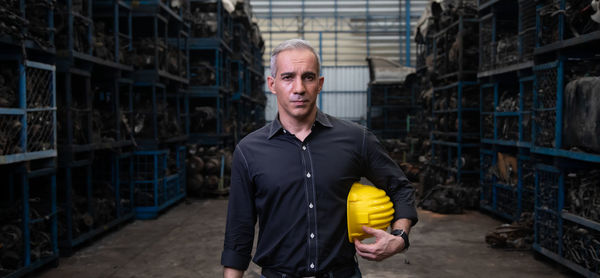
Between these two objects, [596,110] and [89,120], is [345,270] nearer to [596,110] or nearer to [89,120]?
[596,110]

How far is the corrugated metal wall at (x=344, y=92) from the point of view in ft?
103

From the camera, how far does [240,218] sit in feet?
7.98

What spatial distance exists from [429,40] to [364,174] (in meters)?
13.2

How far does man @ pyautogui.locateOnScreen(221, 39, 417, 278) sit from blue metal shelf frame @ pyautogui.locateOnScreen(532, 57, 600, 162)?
168 inches

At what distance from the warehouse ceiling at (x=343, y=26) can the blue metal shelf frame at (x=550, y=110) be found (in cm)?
2501

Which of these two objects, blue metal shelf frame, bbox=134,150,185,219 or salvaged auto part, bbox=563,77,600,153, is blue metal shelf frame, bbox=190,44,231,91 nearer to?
blue metal shelf frame, bbox=134,150,185,219

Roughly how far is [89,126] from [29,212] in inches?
72.5

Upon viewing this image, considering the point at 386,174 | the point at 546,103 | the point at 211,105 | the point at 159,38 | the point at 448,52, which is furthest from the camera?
the point at 211,105

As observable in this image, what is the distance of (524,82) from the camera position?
27.8 ft

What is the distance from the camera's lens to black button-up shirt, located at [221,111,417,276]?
2320 mm

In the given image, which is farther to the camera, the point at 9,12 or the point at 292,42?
the point at 9,12

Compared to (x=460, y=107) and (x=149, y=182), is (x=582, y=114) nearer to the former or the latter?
(x=460, y=107)

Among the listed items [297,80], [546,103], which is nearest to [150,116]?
[546,103]

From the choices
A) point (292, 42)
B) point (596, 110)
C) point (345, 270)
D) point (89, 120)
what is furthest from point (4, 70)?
point (596, 110)
